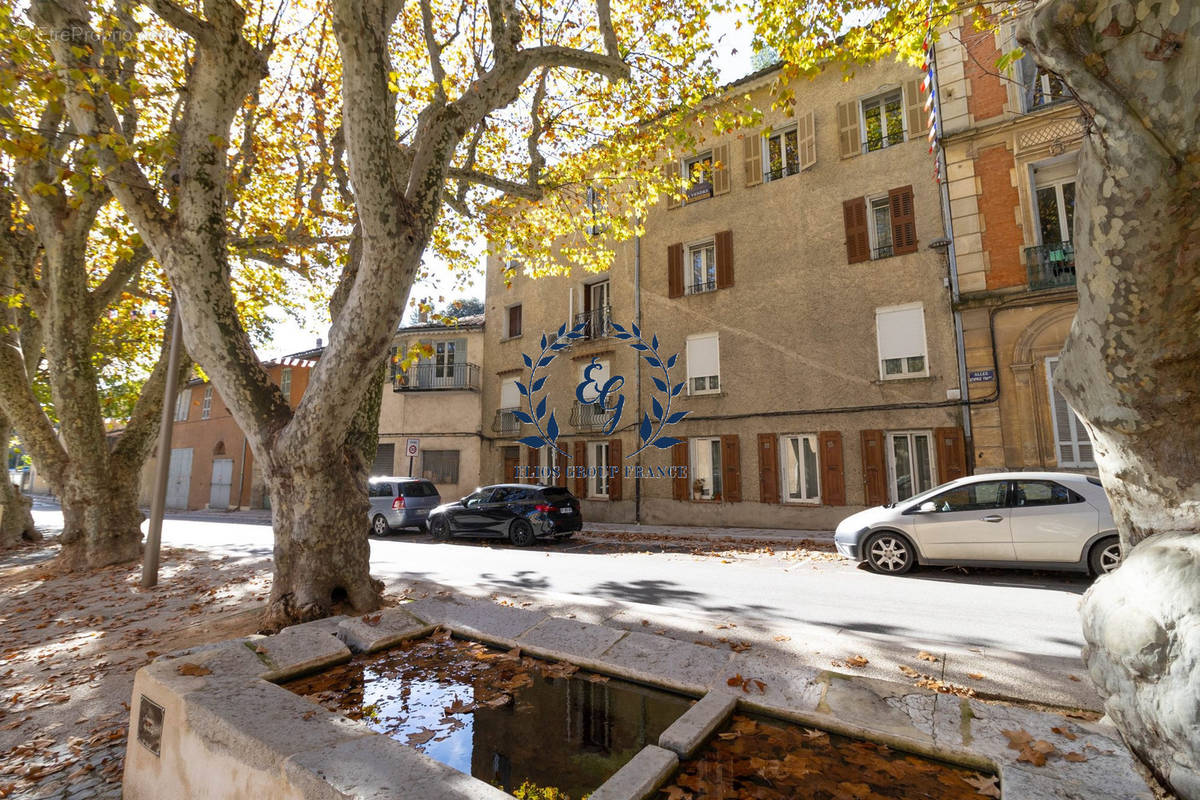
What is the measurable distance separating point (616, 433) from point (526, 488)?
5.55 meters

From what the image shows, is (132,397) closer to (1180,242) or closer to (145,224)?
(145,224)

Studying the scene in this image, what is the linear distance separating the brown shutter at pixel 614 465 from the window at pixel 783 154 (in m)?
9.32

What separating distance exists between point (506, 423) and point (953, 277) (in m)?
15.0

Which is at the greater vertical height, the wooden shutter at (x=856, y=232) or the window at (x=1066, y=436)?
the wooden shutter at (x=856, y=232)

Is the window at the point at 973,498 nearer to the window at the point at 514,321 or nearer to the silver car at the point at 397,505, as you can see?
the silver car at the point at 397,505

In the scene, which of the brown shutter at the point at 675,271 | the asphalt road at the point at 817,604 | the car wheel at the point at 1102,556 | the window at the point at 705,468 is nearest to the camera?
the asphalt road at the point at 817,604

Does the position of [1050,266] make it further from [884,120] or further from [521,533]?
[521,533]

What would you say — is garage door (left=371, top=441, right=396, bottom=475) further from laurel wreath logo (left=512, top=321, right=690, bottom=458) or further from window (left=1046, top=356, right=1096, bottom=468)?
window (left=1046, top=356, right=1096, bottom=468)

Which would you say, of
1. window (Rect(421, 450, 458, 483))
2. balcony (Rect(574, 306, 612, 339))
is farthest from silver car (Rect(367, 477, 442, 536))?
balcony (Rect(574, 306, 612, 339))

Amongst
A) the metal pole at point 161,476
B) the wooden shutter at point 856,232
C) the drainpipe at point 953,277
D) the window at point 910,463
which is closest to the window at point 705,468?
the window at point 910,463

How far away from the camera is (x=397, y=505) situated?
49.9 feet

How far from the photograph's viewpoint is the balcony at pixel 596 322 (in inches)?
735

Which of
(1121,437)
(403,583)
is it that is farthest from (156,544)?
(1121,437)

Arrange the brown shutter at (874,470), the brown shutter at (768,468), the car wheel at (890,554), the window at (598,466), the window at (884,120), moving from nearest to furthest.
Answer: the car wheel at (890,554), the brown shutter at (874,470), the window at (884,120), the brown shutter at (768,468), the window at (598,466)
